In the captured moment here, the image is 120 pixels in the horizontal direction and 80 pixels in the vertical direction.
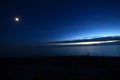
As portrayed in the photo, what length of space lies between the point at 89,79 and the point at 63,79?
3259 millimetres

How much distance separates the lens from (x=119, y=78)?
2273 centimetres

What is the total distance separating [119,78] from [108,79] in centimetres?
142

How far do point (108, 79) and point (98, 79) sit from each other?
124 cm

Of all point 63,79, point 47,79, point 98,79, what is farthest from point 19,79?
point 98,79

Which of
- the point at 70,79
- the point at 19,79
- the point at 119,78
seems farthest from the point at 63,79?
the point at 119,78

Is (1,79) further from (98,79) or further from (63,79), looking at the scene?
(98,79)

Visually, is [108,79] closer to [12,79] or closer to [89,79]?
[89,79]

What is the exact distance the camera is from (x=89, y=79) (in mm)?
22766

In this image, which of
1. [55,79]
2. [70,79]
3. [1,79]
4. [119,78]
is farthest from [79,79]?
[1,79]

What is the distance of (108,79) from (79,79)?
3.60m

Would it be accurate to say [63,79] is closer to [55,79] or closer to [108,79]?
[55,79]

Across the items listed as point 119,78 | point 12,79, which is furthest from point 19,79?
point 119,78

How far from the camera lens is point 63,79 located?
22.8 meters

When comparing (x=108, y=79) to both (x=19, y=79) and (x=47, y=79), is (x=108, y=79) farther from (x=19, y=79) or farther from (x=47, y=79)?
(x=19, y=79)
